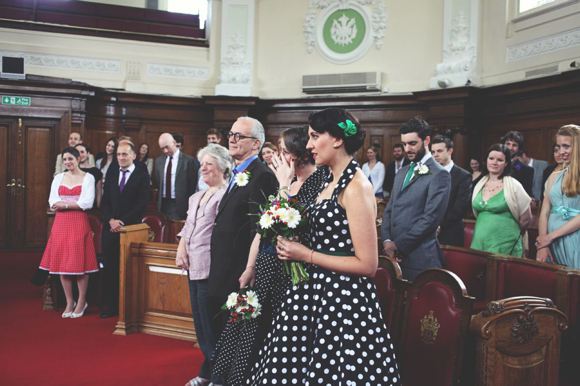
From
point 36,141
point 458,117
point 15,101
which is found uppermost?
point 15,101

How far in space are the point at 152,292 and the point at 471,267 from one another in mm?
2592

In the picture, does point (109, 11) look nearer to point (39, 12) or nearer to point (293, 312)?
point (39, 12)

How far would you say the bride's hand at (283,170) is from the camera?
2.57m

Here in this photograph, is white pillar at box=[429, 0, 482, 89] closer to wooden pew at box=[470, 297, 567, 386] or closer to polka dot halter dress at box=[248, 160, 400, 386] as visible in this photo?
wooden pew at box=[470, 297, 567, 386]

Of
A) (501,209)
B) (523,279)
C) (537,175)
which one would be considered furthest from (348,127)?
(537,175)

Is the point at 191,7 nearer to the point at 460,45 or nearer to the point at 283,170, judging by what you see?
the point at 460,45

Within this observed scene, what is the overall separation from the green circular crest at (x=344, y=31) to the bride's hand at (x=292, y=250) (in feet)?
26.7

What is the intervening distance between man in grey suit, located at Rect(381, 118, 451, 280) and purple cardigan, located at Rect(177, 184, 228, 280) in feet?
3.53

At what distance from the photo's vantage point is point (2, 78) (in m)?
8.50

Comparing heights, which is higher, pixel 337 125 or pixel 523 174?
pixel 337 125

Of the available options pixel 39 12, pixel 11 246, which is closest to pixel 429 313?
pixel 11 246

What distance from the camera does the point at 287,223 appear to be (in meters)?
1.97

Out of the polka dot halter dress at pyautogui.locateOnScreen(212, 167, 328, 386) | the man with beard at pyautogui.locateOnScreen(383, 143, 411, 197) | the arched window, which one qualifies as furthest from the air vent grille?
the polka dot halter dress at pyautogui.locateOnScreen(212, 167, 328, 386)

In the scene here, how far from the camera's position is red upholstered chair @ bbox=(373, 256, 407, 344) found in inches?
101
